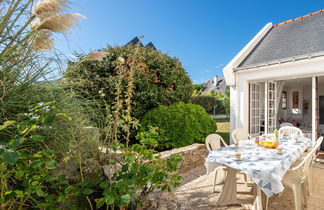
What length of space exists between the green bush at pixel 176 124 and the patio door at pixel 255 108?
258 cm

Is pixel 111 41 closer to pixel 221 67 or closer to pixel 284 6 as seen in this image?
pixel 221 67

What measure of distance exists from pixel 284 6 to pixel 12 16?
12352 millimetres

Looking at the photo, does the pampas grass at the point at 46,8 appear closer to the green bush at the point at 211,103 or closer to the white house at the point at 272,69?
the white house at the point at 272,69

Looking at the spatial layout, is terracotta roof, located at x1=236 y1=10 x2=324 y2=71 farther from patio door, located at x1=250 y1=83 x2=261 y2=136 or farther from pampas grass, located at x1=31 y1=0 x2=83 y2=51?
pampas grass, located at x1=31 y1=0 x2=83 y2=51

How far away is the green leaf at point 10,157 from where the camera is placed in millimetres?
768

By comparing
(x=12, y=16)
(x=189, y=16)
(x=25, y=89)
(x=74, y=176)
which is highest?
(x=189, y=16)

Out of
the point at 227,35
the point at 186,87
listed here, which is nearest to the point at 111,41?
the point at 186,87

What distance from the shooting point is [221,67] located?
20.9ft

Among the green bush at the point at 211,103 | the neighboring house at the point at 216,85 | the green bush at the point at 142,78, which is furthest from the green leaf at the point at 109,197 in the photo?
the neighboring house at the point at 216,85

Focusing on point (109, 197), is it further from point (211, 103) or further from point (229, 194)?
point (211, 103)

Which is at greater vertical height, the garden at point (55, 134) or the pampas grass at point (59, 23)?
the pampas grass at point (59, 23)

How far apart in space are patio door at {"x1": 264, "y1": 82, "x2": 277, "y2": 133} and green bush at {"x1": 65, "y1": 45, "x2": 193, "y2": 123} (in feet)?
10.4

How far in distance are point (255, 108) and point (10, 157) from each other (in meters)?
7.35

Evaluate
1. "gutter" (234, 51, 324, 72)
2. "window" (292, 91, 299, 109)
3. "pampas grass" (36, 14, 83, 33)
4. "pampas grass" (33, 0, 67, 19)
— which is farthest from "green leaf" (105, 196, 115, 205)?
"window" (292, 91, 299, 109)
